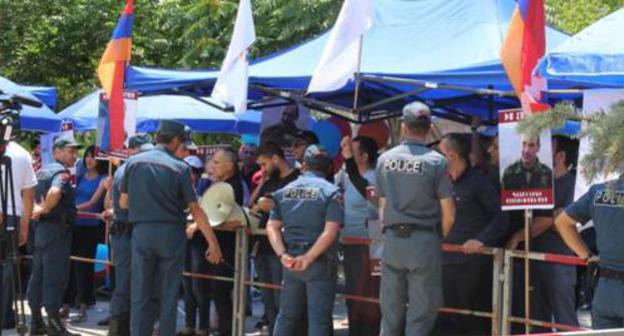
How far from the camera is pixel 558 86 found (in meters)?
8.85

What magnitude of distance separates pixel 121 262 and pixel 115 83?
2058mm

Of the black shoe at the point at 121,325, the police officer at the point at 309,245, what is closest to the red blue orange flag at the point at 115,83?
the black shoe at the point at 121,325

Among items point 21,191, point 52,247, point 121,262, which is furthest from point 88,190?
point 21,191

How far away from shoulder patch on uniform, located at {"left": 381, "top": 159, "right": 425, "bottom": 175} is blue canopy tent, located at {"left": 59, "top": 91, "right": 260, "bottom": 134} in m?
9.29

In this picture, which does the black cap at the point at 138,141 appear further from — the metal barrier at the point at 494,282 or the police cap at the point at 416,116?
the police cap at the point at 416,116

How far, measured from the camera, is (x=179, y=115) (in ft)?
57.8

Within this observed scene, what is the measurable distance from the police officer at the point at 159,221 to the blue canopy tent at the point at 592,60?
3289 millimetres

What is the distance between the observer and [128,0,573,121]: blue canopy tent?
30.8 ft

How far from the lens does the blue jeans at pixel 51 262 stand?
35.9 feet

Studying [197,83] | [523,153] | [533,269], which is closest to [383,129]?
[197,83]

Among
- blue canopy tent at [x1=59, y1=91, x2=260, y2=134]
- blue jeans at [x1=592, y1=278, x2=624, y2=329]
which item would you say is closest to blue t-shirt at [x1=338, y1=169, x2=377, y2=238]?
blue jeans at [x1=592, y1=278, x2=624, y2=329]

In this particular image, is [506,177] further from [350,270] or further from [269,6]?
[269,6]

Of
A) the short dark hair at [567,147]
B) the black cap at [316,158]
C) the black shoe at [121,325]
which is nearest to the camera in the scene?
the black cap at [316,158]

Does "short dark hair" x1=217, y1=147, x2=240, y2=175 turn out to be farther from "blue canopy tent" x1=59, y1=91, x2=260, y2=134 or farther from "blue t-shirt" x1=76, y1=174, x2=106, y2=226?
"blue canopy tent" x1=59, y1=91, x2=260, y2=134
